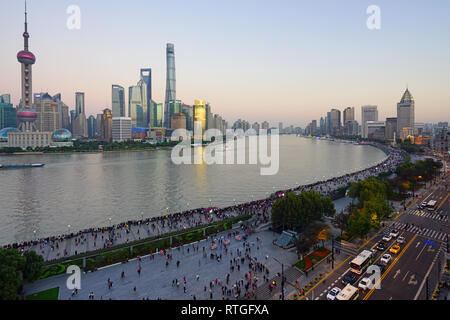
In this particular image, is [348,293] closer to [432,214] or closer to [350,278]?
[350,278]

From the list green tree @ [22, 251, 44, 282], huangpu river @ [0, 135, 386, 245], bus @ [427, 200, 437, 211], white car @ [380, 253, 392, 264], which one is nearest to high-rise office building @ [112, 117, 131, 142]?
huangpu river @ [0, 135, 386, 245]

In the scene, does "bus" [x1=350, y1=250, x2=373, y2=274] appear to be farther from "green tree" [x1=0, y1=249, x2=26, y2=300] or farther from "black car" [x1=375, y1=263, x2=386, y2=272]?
"green tree" [x1=0, y1=249, x2=26, y2=300]

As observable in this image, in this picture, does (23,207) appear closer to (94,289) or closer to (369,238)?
(94,289)

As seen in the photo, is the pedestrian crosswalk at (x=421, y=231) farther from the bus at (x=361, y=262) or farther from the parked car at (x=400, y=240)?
the bus at (x=361, y=262)

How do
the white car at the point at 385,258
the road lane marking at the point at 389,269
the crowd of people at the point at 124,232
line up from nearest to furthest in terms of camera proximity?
1. the road lane marking at the point at 389,269
2. the white car at the point at 385,258
3. the crowd of people at the point at 124,232

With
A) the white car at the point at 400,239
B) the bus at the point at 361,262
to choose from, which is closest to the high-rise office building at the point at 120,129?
the white car at the point at 400,239

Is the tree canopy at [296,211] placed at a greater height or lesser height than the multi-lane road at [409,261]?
greater
